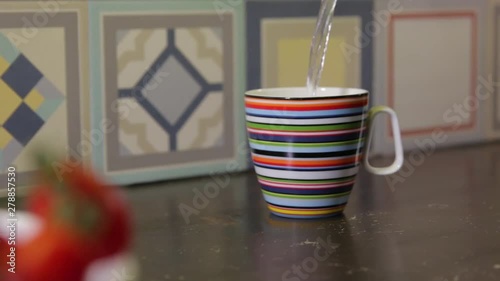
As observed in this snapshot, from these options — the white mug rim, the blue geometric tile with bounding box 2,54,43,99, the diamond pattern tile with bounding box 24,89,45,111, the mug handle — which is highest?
the blue geometric tile with bounding box 2,54,43,99

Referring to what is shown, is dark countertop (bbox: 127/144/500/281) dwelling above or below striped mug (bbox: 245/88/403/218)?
below

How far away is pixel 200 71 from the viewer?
3.18ft

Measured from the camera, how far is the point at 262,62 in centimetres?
101

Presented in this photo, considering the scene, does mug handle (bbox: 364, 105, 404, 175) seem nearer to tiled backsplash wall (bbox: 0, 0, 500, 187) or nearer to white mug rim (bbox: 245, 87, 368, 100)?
white mug rim (bbox: 245, 87, 368, 100)

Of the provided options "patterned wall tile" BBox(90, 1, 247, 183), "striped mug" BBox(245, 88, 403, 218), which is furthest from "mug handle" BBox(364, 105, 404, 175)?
"patterned wall tile" BBox(90, 1, 247, 183)

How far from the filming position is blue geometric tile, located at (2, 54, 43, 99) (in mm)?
832

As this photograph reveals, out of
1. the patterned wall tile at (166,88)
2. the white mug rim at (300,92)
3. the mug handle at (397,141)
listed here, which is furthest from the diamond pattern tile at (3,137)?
the mug handle at (397,141)

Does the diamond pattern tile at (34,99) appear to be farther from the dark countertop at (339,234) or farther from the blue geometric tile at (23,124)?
the dark countertop at (339,234)

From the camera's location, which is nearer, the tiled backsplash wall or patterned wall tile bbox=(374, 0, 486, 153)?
the tiled backsplash wall

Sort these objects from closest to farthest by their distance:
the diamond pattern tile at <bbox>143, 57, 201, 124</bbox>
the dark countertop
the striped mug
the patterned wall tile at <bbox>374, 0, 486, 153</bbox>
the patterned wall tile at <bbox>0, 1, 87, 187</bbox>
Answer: the dark countertop, the striped mug, the patterned wall tile at <bbox>0, 1, 87, 187</bbox>, the diamond pattern tile at <bbox>143, 57, 201, 124</bbox>, the patterned wall tile at <bbox>374, 0, 486, 153</bbox>

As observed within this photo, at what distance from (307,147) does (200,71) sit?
0.30 metres

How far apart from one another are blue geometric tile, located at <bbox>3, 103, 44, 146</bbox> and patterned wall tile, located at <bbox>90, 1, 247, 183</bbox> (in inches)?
2.7

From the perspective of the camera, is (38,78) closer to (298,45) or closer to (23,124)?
(23,124)

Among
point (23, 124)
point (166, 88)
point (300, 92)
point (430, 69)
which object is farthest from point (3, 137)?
point (430, 69)
